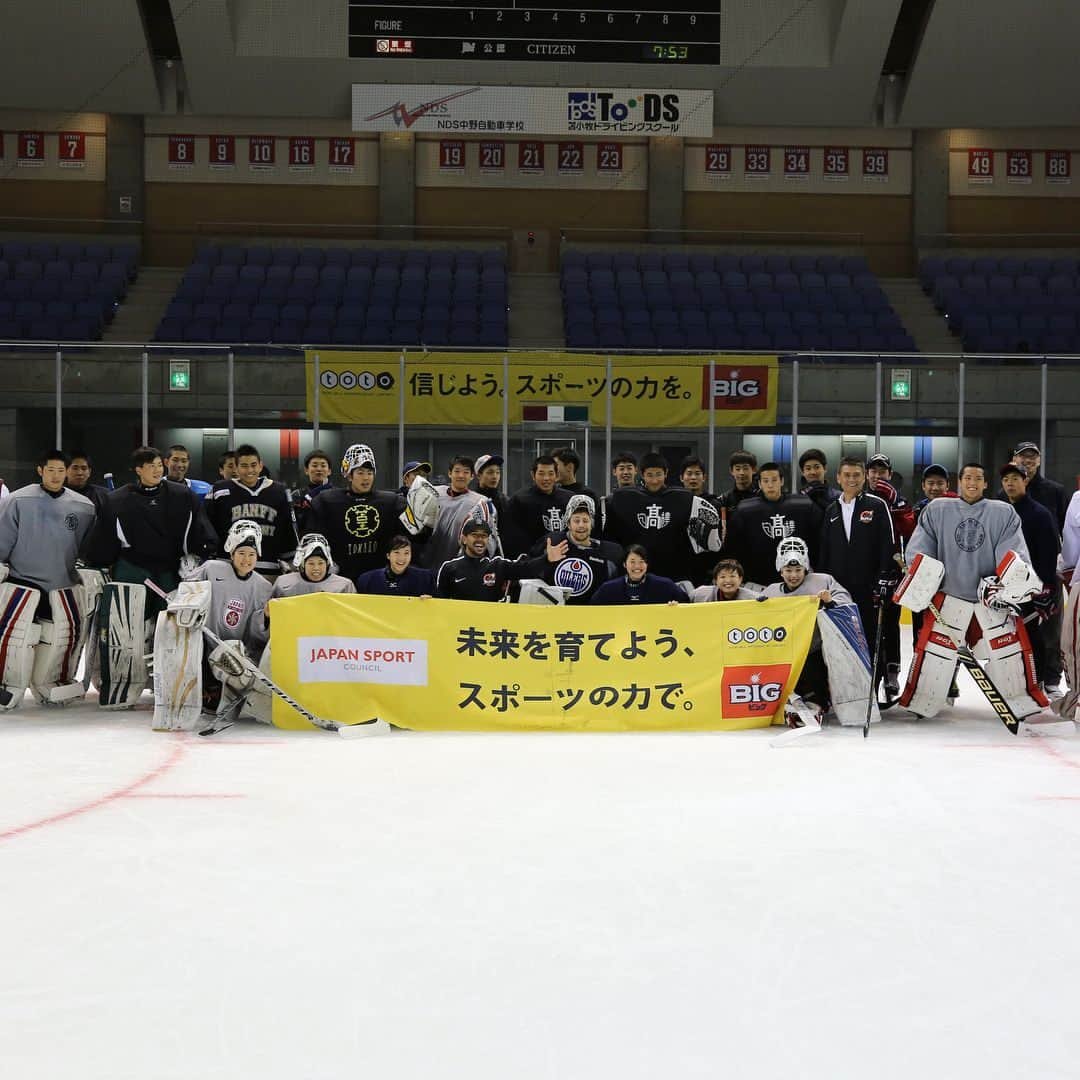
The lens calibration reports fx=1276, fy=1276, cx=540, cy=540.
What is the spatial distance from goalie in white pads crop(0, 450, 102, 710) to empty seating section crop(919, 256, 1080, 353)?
46.5ft

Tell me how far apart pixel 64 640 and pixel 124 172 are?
49.8 feet

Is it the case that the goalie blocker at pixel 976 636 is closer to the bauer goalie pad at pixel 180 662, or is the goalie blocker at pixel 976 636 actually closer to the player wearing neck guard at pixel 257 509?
the player wearing neck guard at pixel 257 509

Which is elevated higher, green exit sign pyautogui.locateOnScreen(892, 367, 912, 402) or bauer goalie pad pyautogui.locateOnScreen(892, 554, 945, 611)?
green exit sign pyautogui.locateOnScreen(892, 367, 912, 402)

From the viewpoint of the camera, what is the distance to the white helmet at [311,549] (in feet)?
23.4

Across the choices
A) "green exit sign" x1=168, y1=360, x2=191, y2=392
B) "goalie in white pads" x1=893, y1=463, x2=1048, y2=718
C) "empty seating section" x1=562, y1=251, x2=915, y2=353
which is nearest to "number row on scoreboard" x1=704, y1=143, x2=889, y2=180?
"empty seating section" x1=562, y1=251, x2=915, y2=353

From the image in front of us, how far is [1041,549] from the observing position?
7.58 metres

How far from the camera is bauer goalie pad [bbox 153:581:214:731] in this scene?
6.64 meters

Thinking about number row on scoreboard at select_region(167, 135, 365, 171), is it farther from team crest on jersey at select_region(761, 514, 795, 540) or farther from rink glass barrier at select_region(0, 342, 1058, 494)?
team crest on jersey at select_region(761, 514, 795, 540)

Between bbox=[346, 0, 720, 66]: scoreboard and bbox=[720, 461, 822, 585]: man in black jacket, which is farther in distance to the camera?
bbox=[346, 0, 720, 66]: scoreboard

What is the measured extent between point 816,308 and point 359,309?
667 centimetres

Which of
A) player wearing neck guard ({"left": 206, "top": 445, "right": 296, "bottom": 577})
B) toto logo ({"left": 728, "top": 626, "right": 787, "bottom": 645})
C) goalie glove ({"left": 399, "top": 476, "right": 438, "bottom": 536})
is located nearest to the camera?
toto logo ({"left": 728, "top": 626, "right": 787, "bottom": 645})

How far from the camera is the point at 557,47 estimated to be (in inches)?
671

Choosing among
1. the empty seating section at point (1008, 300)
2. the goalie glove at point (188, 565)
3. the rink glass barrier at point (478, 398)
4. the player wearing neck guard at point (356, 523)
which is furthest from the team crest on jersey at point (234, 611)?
the empty seating section at point (1008, 300)

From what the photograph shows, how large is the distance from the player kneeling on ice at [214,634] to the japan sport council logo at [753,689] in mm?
2556
